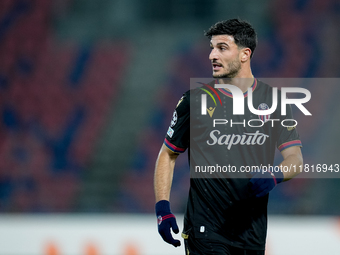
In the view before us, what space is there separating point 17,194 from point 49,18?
4.31 meters

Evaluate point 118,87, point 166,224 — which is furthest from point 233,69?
point 118,87

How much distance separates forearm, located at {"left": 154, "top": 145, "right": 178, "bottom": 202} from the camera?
3.09 metres

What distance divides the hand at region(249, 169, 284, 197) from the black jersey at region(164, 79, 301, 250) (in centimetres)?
20

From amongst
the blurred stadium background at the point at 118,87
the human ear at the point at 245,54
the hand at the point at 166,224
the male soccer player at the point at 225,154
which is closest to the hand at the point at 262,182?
the male soccer player at the point at 225,154

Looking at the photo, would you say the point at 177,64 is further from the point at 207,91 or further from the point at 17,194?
the point at 207,91

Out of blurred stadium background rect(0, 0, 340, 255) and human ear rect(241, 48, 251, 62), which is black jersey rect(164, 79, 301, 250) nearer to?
human ear rect(241, 48, 251, 62)

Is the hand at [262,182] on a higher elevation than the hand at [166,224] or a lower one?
higher

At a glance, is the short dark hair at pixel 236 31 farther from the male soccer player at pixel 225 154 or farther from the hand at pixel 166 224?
the hand at pixel 166 224

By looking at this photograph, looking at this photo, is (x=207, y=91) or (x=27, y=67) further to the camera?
(x=27, y=67)

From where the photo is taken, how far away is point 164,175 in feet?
10.3

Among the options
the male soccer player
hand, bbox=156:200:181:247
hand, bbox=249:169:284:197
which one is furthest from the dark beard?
hand, bbox=156:200:181:247

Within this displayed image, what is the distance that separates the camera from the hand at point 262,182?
2719 mm

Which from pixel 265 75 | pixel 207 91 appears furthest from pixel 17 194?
pixel 207 91

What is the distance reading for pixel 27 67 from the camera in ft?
37.6
